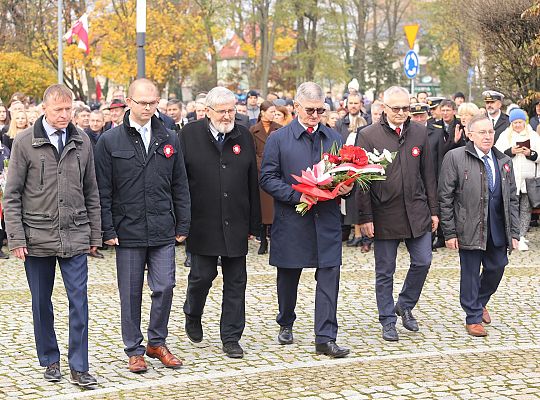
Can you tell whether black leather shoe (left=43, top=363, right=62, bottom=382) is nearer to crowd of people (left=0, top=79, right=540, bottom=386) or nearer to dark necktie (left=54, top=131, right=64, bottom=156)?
crowd of people (left=0, top=79, right=540, bottom=386)

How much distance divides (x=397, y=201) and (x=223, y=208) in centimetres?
162

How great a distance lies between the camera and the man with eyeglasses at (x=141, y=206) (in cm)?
820

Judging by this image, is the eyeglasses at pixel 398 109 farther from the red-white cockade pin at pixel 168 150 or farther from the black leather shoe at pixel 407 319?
the red-white cockade pin at pixel 168 150

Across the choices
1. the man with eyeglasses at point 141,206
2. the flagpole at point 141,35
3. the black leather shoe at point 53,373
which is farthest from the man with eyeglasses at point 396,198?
the flagpole at point 141,35

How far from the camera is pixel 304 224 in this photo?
8984mm

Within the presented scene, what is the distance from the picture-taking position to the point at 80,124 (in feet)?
52.8

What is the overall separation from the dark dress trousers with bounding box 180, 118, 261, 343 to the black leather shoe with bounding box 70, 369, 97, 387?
1.41 meters

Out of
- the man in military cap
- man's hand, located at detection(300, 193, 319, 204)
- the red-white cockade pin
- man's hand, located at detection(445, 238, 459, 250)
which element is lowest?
man's hand, located at detection(445, 238, 459, 250)

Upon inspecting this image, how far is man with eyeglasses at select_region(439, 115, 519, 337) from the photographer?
966 centimetres

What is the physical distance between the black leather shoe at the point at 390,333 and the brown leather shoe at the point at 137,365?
2.21 metres

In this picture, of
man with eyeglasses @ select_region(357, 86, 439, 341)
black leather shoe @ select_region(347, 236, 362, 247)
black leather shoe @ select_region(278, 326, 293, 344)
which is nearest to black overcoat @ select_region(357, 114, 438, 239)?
man with eyeglasses @ select_region(357, 86, 439, 341)

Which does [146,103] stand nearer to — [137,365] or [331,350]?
[137,365]

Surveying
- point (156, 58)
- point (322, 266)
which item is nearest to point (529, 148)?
point (322, 266)

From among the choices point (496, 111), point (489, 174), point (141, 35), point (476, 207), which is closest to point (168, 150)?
point (476, 207)
